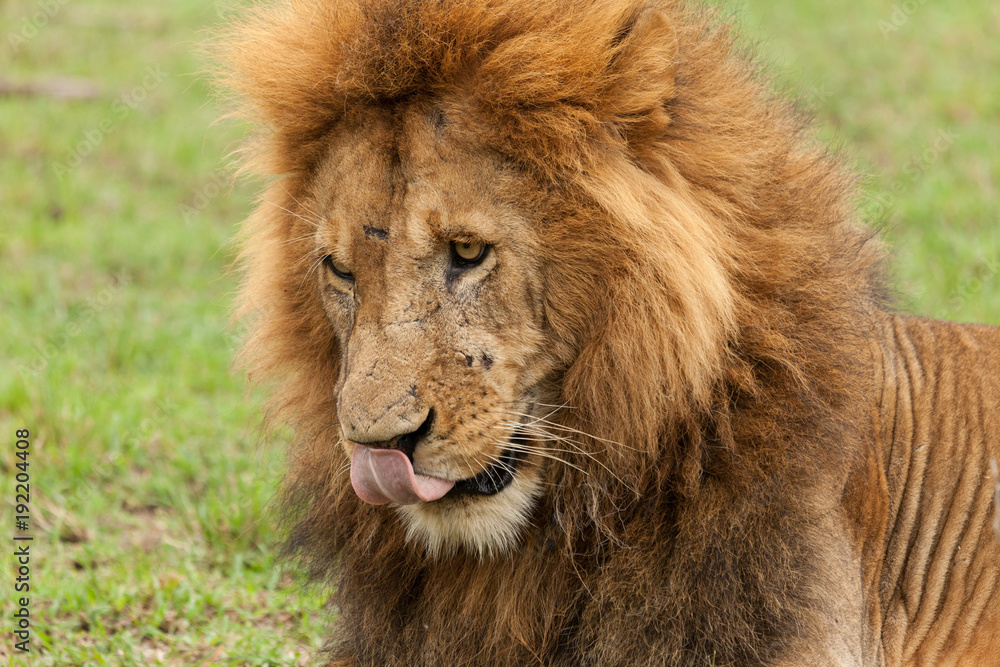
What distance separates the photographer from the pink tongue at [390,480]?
2.66 meters

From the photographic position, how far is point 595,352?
112 inches

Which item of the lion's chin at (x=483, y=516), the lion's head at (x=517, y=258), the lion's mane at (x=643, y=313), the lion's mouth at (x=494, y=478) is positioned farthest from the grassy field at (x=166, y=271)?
the lion's mouth at (x=494, y=478)

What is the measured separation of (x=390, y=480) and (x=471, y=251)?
2.00ft

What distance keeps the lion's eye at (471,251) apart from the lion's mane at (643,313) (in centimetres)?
17

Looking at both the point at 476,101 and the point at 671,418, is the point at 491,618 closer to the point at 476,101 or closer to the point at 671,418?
the point at 671,418

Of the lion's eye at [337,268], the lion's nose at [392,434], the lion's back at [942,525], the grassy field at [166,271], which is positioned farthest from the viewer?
the grassy field at [166,271]

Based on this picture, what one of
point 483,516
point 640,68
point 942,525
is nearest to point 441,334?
point 483,516

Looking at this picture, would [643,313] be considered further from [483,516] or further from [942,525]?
[942,525]

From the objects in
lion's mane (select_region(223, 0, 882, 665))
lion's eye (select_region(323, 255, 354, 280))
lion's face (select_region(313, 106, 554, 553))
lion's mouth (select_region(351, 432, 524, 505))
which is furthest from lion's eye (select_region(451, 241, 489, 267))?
lion's mouth (select_region(351, 432, 524, 505))

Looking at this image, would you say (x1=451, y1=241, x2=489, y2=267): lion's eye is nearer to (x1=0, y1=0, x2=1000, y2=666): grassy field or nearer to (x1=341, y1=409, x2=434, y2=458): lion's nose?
(x1=341, y1=409, x2=434, y2=458): lion's nose

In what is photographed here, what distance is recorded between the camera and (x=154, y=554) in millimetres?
4648

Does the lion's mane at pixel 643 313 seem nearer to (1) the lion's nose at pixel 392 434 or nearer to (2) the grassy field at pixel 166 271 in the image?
(1) the lion's nose at pixel 392 434

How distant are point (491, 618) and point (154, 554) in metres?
2.12

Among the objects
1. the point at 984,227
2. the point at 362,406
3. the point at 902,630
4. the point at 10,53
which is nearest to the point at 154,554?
the point at 362,406
